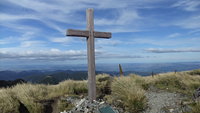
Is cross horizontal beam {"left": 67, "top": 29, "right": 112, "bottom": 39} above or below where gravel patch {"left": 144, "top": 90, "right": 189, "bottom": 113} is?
above

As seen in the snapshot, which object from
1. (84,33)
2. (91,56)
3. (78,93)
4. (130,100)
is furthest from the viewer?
(78,93)

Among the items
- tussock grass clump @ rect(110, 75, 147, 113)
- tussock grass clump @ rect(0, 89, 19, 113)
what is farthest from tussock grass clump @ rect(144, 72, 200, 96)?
tussock grass clump @ rect(0, 89, 19, 113)

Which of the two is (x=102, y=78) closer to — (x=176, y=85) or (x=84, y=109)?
(x=176, y=85)

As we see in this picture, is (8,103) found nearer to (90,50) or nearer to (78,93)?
(78,93)

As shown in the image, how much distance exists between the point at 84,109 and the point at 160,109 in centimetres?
289

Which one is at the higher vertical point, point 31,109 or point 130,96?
point 130,96

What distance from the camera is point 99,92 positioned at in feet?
35.8

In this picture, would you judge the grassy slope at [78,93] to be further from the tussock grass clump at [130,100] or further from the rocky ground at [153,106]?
the rocky ground at [153,106]

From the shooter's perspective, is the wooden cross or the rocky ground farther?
the wooden cross

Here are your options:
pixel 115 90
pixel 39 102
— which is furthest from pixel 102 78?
pixel 39 102

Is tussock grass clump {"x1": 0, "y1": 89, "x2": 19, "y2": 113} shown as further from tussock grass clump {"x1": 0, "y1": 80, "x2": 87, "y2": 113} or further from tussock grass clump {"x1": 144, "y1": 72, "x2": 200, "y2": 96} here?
tussock grass clump {"x1": 144, "y1": 72, "x2": 200, "y2": 96}

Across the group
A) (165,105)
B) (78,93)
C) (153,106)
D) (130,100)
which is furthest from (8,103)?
(165,105)

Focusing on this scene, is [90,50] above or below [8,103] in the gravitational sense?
above

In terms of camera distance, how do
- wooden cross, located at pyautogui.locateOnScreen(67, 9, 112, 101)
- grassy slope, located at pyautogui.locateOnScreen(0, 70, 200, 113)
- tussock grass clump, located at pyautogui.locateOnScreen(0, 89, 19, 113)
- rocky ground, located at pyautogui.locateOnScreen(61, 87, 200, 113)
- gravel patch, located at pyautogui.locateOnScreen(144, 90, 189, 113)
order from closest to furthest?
1. rocky ground, located at pyautogui.locateOnScreen(61, 87, 200, 113)
2. gravel patch, located at pyautogui.locateOnScreen(144, 90, 189, 113)
3. grassy slope, located at pyautogui.locateOnScreen(0, 70, 200, 113)
4. tussock grass clump, located at pyautogui.locateOnScreen(0, 89, 19, 113)
5. wooden cross, located at pyautogui.locateOnScreen(67, 9, 112, 101)
